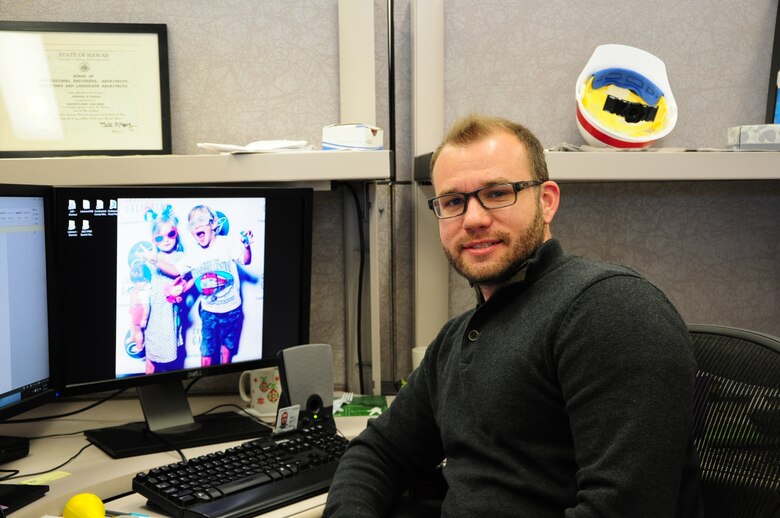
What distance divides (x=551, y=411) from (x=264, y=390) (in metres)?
0.72

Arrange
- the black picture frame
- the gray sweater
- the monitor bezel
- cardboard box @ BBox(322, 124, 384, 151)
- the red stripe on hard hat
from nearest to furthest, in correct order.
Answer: the gray sweater < the monitor bezel < cardboard box @ BBox(322, 124, 384, 151) < the red stripe on hard hat < the black picture frame

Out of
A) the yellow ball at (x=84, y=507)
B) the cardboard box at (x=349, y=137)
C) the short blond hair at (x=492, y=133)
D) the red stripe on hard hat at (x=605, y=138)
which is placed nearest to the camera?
the yellow ball at (x=84, y=507)

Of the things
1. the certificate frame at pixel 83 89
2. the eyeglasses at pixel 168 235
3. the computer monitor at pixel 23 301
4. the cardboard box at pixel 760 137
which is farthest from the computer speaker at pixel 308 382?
the cardboard box at pixel 760 137

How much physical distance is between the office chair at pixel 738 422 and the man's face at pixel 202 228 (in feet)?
2.73

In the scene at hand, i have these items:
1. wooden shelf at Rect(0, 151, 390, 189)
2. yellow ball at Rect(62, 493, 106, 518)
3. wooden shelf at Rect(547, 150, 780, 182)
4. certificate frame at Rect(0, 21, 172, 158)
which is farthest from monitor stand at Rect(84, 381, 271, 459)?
wooden shelf at Rect(547, 150, 780, 182)

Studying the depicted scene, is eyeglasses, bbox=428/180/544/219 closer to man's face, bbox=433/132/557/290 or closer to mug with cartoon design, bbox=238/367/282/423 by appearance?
man's face, bbox=433/132/557/290

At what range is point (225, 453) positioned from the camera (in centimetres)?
114

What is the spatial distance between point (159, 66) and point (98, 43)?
12cm

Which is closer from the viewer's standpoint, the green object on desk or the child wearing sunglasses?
the child wearing sunglasses

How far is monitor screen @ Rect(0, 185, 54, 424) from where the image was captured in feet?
3.67

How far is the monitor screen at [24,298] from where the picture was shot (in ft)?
3.67

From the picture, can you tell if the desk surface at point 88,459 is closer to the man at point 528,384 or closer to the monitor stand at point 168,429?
the monitor stand at point 168,429

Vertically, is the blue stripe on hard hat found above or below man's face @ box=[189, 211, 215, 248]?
above

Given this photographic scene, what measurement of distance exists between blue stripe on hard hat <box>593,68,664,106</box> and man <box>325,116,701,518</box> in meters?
0.55
